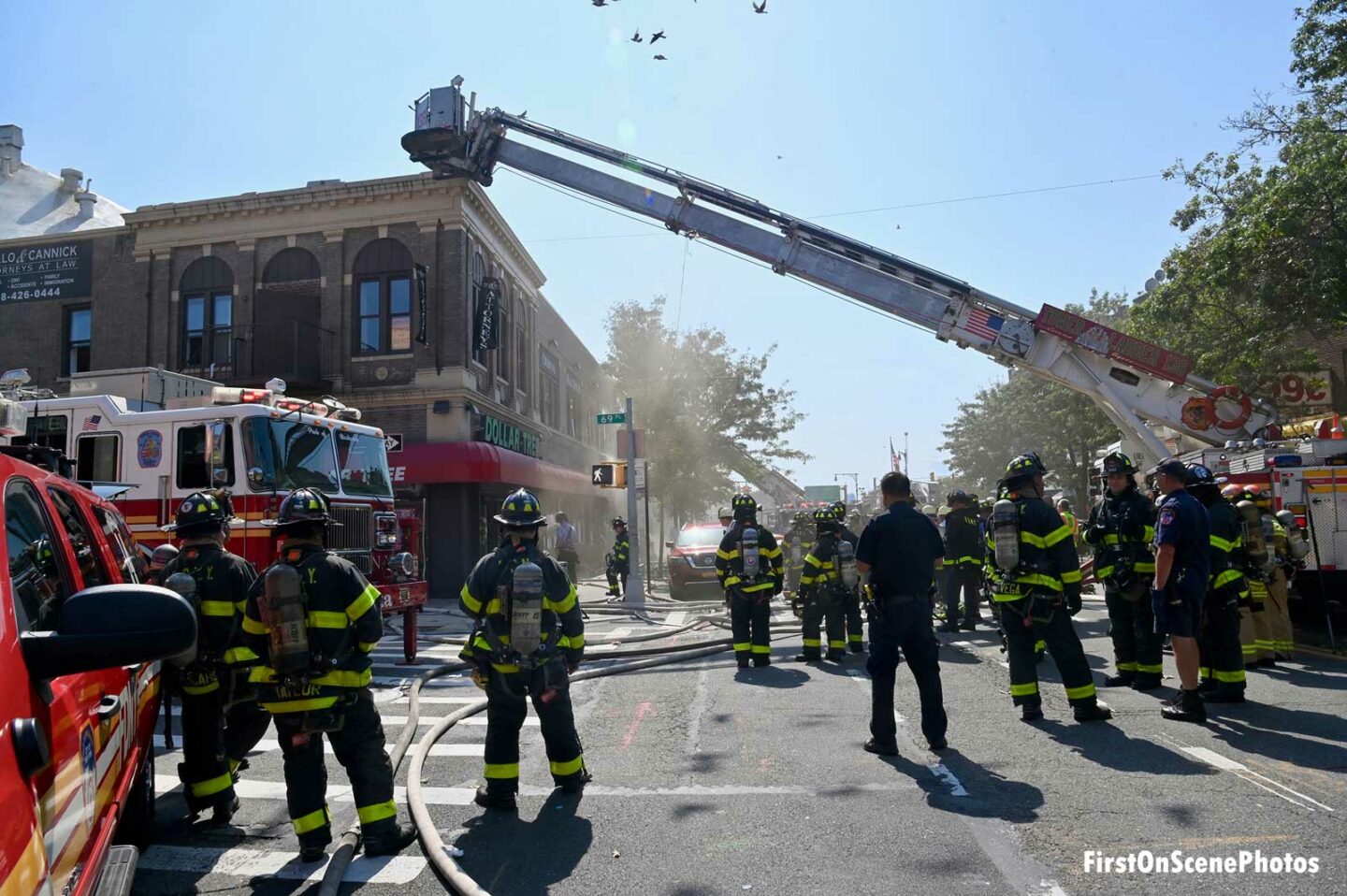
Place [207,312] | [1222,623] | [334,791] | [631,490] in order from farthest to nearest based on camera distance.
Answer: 1. [207,312]
2. [631,490]
3. [1222,623]
4. [334,791]

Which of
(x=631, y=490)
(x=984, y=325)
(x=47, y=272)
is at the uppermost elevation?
(x=47, y=272)

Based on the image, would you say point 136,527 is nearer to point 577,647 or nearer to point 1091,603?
point 577,647

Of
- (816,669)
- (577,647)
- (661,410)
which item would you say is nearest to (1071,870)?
(577,647)

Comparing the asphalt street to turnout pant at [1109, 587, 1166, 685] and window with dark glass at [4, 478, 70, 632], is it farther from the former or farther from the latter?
window with dark glass at [4, 478, 70, 632]

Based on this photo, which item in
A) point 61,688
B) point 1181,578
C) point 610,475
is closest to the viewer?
point 61,688

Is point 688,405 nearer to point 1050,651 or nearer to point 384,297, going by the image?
point 384,297

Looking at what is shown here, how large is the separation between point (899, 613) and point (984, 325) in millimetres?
9748

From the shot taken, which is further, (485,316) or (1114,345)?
(485,316)

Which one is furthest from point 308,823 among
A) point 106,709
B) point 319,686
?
point 106,709

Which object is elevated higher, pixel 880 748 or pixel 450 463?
pixel 450 463

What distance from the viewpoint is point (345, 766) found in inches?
169

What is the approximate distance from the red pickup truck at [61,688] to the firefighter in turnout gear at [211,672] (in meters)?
1.50

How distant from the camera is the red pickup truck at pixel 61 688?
1.86 m

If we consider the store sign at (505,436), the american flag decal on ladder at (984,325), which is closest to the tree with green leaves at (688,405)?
the store sign at (505,436)
